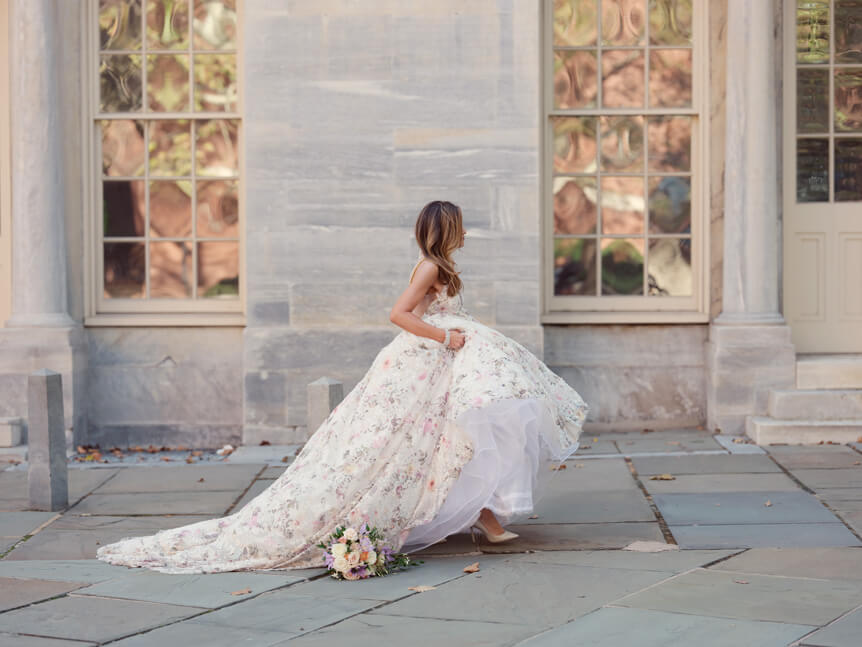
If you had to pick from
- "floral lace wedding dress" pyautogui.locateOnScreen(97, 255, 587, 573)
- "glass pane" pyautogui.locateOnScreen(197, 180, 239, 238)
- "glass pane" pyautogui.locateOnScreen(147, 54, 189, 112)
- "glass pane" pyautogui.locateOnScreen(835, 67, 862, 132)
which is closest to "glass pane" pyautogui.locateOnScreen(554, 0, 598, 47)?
"glass pane" pyautogui.locateOnScreen(835, 67, 862, 132)

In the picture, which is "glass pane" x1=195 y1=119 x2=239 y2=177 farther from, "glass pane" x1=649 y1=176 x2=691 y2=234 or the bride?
the bride

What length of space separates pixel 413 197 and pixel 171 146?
6.99 feet

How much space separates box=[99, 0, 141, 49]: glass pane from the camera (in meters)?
9.61

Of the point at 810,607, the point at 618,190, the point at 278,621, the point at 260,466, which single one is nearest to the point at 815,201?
the point at 618,190

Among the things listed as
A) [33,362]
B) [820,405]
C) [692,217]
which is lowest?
[820,405]

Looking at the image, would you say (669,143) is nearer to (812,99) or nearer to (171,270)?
(812,99)

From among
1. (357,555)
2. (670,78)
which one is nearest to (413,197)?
(670,78)

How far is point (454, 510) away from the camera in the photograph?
5562mm

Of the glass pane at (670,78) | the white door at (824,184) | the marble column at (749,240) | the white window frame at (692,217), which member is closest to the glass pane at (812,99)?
the white door at (824,184)

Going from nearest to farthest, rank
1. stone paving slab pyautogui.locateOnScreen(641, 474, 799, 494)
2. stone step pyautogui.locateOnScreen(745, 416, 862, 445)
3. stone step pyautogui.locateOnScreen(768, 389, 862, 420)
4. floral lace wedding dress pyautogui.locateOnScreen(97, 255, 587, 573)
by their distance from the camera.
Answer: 1. floral lace wedding dress pyautogui.locateOnScreen(97, 255, 587, 573)
2. stone paving slab pyautogui.locateOnScreen(641, 474, 799, 494)
3. stone step pyautogui.locateOnScreen(745, 416, 862, 445)
4. stone step pyautogui.locateOnScreen(768, 389, 862, 420)

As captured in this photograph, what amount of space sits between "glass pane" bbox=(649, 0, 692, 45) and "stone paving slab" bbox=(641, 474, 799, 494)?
3874mm

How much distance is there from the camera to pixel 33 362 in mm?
9094

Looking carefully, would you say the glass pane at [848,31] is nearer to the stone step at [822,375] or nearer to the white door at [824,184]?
the white door at [824,184]

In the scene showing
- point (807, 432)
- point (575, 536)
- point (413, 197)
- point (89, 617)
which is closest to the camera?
point (89, 617)
